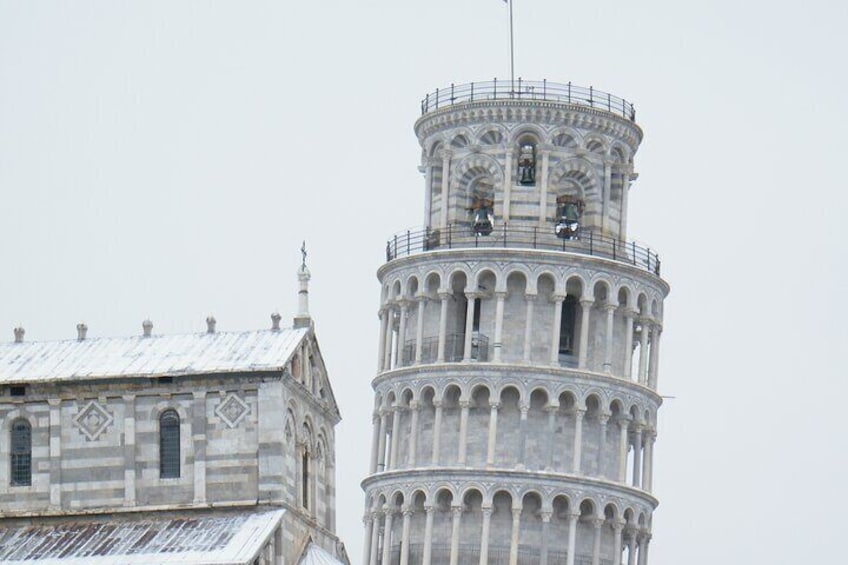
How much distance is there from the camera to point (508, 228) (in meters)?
166

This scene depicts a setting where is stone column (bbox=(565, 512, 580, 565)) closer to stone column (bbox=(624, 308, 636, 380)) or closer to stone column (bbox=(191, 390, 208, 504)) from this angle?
stone column (bbox=(624, 308, 636, 380))

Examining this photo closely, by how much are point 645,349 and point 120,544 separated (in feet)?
180

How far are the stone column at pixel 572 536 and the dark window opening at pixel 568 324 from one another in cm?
953

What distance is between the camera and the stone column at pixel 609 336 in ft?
540

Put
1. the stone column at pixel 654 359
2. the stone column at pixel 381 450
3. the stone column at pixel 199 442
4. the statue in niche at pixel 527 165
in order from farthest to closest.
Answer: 1. the stone column at pixel 381 450
2. the stone column at pixel 654 359
3. the statue in niche at pixel 527 165
4. the stone column at pixel 199 442

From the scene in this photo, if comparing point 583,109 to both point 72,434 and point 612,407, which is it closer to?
point 612,407

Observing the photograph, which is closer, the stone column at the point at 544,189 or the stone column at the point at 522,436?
the stone column at the point at 522,436

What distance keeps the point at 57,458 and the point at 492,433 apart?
Answer: 4538cm

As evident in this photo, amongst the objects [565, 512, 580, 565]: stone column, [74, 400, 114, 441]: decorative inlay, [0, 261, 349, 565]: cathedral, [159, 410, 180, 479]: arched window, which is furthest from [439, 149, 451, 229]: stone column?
[74, 400, 114, 441]: decorative inlay

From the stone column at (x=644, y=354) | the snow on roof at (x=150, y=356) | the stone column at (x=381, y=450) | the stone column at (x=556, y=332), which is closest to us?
the snow on roof at (x=150, y=356)

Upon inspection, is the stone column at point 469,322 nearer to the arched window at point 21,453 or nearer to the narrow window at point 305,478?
the narrow window at point 305,478

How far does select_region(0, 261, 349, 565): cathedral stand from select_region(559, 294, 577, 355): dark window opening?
43970mm

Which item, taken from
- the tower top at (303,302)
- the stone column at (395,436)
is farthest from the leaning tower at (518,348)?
the tower top at (303,302)

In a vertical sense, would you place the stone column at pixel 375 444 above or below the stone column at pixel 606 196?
below
